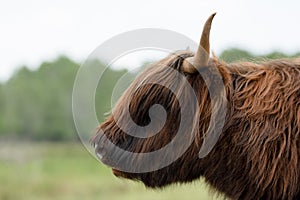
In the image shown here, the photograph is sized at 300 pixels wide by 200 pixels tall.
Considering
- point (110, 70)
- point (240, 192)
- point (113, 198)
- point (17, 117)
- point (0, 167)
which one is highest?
point (110, 70)

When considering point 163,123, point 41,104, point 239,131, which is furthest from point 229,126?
point 41,104

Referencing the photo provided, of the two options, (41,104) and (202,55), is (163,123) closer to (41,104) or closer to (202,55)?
(202,55)

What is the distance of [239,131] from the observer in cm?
498

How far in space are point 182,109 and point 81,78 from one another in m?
1.14

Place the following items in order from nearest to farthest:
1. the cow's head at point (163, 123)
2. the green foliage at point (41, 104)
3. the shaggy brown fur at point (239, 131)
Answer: the shaggy brown fur at point (239, 131) < the cow's head at point (163, 123) < the green foliage at point (41, 104)

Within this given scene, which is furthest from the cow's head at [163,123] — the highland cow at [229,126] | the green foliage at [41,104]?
the green foliage at [41,104]

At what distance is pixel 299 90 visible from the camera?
495 cm

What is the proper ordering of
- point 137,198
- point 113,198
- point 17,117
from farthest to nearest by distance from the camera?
point 17,117
point 113,198
point 137,198

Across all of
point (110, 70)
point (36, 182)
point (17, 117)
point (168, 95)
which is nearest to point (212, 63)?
point (168, 95)

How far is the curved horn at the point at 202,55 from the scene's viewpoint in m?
4.65

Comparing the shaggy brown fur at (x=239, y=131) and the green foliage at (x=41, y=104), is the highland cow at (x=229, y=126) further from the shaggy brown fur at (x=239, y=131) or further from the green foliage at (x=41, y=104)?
the green foliage at (x=41, y=104)

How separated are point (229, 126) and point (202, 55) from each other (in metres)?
0.58

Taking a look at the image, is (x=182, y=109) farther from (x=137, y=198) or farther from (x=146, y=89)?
(x=137, y=198)

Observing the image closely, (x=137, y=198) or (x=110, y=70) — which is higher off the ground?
(x=110, y=70)
